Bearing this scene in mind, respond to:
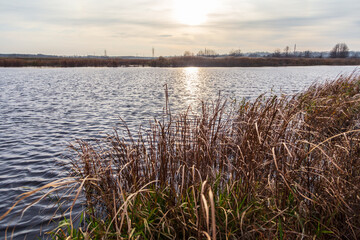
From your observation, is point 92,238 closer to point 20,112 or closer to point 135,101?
point 20,112

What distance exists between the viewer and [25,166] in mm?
7484

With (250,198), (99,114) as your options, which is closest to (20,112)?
(99,114)

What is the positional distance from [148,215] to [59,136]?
27.2 feet

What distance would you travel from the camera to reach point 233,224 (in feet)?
10.9

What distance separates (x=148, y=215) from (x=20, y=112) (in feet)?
47.7

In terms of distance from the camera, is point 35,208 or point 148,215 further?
point 35,208

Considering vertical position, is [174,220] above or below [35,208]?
above

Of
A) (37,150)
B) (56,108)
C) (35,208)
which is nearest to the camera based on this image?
(35,208)

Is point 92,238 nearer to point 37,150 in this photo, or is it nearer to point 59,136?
point 37,150

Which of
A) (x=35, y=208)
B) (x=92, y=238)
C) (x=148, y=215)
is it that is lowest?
(x=35, y=208)

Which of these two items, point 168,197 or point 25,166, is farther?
point 25,166

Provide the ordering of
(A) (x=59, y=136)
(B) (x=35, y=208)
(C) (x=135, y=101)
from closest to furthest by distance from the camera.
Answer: (B) (x=35, y=208) → (A) (x=59, y=136) → (C) (x=135, y=101)


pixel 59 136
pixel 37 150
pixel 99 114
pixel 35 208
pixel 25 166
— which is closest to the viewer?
pixel 35 208

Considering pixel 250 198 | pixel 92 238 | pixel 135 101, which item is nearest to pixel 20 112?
pixel 135 101
